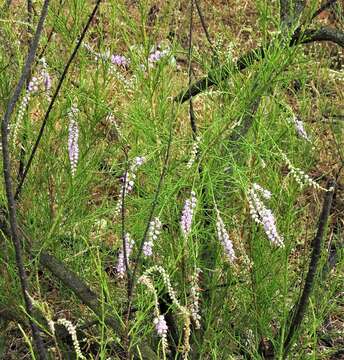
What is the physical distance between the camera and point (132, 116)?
2.05 metres

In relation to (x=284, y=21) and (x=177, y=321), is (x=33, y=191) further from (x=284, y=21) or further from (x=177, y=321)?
(x=284, y=21)

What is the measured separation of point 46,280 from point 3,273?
568 mm

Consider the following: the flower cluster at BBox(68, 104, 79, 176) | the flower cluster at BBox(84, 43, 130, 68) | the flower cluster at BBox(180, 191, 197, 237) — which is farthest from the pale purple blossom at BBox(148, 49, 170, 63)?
the flower cluster at BBox(180, 191, 197, 237)

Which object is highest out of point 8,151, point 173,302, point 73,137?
point 73,137

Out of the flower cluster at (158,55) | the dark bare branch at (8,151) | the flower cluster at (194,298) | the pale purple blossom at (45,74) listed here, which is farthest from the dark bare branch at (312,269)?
the pale purple blossom at (45,74)

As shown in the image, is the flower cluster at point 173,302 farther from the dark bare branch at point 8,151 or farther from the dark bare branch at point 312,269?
the dark bare branch at point 312,269

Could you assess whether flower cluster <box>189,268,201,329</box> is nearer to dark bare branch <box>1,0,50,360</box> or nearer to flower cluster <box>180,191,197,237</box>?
flower cluster <box>180,191,197,237</box>

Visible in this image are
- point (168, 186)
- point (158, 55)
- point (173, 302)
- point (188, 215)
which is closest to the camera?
point (173, 302)

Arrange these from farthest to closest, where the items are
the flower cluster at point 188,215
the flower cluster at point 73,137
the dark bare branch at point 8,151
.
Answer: the flower cluster at point 73,137
the flower cluster at point 188,215
the dark bare branch at point 8,151

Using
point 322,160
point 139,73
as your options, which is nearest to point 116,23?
point 139,73

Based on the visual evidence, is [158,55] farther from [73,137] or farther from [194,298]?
[194,298]

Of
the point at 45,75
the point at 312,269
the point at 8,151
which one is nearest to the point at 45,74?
the point at 45,75

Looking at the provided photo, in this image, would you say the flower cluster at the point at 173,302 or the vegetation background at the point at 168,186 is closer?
the flower cluster at the point at 173,302

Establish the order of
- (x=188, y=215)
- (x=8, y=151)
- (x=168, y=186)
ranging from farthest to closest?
(x=168, y=186) → (x=188, y=215) → (x=8, y=151)
